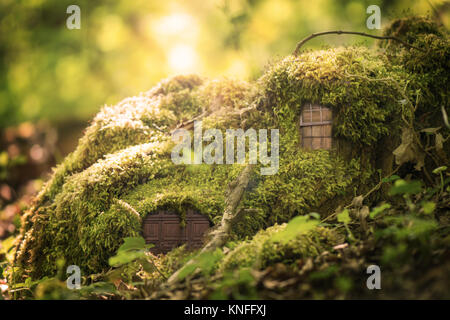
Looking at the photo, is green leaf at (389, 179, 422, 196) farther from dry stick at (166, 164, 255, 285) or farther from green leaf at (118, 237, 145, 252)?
green leaf at (118, 237, 145, 252)

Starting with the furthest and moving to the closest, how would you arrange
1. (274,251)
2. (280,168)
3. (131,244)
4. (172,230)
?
(280,168) < (172,230) < (131,244) < (274,251)

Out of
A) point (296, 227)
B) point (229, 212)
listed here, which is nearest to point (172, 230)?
point (229, 212)

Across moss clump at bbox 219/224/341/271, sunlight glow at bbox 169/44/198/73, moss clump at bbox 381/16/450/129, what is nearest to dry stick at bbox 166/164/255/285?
moss clump at bbox 219/224/341/271

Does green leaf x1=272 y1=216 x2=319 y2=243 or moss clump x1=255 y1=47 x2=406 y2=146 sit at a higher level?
moss clump x1=255 y1=47 x2=406 y2=146

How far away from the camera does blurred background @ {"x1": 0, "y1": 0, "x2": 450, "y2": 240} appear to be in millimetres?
6480

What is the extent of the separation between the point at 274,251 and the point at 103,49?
785 cm

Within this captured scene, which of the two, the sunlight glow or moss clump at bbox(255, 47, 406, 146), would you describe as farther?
the sunlight glow

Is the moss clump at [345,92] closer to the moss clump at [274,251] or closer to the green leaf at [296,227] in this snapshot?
the moss clump at [274,251]

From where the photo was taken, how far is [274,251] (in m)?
1.98

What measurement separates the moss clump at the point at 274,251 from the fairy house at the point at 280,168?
55 cm

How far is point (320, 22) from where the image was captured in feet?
21.4

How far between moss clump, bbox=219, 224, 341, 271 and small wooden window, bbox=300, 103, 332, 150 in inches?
44.3

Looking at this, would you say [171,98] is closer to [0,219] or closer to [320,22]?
[0,219]

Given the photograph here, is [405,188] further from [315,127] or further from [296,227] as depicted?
[315,127]
